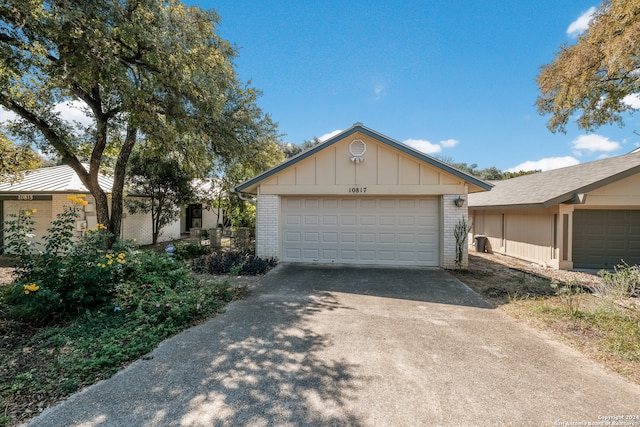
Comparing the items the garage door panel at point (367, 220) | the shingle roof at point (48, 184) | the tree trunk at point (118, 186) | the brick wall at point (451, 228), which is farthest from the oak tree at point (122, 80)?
the brick wall at point (451, 228)

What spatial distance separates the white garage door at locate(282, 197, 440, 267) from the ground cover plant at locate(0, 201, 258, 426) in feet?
12.4

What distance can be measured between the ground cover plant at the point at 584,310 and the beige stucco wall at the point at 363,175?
9.25ft

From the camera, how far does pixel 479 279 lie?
296 inches

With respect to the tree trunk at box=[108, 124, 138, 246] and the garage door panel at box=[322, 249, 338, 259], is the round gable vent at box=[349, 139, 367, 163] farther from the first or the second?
the tree trunk at box=[108, 124, 138, 246]

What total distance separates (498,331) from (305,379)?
3.18m

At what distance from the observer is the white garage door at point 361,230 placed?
29.1 feet

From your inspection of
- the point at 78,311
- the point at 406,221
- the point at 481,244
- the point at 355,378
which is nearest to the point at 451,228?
the point at 406,221

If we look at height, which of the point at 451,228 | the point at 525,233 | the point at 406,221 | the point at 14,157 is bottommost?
the point at 525,233

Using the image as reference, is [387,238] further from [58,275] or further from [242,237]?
[58,275]

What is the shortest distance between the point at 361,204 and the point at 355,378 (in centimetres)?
649

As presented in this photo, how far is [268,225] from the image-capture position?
362 inches

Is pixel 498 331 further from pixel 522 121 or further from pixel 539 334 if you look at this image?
pixel 522 121

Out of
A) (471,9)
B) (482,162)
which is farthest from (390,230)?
(482,162)

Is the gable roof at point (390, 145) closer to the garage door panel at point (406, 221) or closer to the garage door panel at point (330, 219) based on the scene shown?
the garage door panel at point (406, 221)
